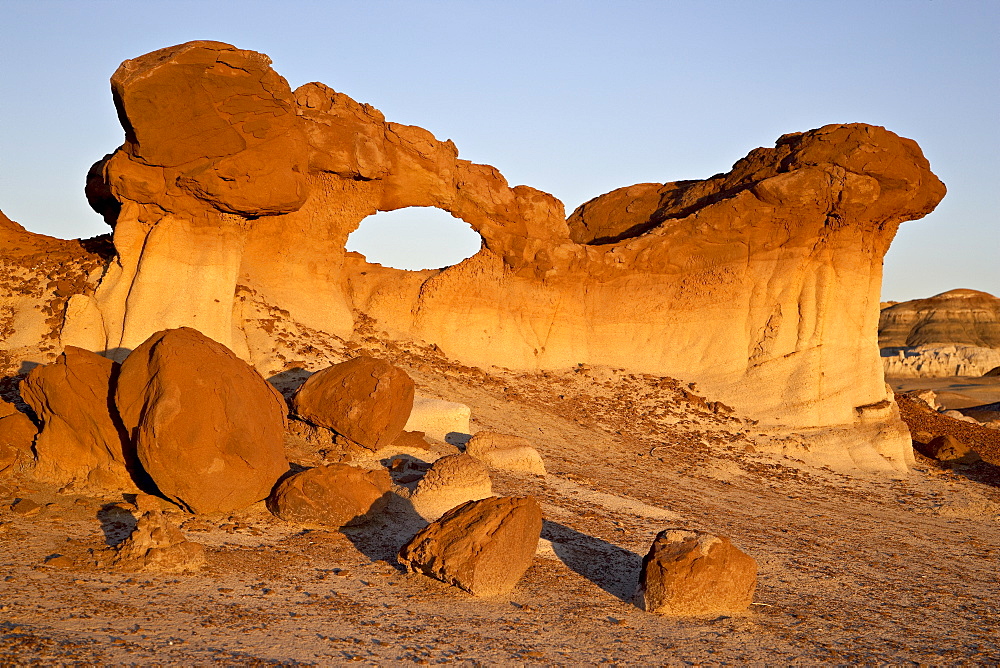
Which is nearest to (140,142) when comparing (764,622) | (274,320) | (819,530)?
(274,320)

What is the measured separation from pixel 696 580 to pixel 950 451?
12760mm

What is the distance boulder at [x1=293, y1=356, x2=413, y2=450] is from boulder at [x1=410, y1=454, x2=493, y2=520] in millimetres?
1346

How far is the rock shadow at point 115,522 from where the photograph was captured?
7.43 meters

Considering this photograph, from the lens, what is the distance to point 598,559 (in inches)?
329

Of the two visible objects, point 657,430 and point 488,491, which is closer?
point 488,491

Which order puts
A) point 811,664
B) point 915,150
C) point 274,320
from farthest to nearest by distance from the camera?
1. point 915,150
2. point 274,320
3. point 811,664

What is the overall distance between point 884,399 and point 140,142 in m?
14.0

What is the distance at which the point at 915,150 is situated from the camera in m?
16.8

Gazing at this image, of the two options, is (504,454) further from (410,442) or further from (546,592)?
(546,592)

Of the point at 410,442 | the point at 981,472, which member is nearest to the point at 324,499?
the point at 410,442

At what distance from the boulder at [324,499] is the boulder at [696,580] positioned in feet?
9.34

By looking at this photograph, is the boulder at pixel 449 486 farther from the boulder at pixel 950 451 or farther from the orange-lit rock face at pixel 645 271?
the boulder at pixel 950 451

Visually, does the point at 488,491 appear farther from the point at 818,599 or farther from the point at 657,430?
the point at 657,430

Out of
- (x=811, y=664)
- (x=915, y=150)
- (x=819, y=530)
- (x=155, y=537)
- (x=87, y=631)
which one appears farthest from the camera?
(x=915, y=150)
